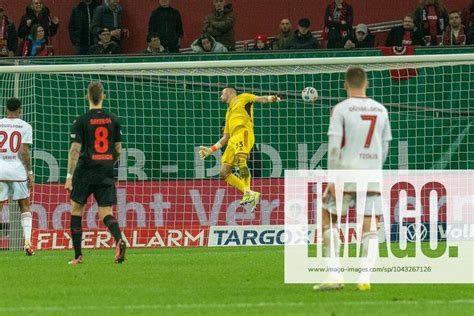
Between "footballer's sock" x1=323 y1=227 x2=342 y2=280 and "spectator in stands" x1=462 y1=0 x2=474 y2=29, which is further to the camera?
"spectator in stands" x1=462 y1=0 x2=474 y2=29

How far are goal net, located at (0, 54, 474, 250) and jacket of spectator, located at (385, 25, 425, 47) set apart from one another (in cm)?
154

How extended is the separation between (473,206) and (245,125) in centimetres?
406

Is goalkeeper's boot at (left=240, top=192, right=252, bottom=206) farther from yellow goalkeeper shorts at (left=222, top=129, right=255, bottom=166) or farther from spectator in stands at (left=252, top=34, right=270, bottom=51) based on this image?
spectator in stands at (left=252, top=34, right=270, bottom=51)

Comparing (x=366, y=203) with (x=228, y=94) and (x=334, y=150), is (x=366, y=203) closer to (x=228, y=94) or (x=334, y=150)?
(x=334, y=150)

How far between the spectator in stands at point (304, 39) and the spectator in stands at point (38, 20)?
16.3 feet

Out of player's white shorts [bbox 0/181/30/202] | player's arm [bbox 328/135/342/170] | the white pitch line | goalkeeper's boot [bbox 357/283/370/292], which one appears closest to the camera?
the white pitch line

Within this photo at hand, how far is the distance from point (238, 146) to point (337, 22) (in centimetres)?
415

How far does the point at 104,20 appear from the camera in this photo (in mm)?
25016

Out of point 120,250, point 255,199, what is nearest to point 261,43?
point 255,199

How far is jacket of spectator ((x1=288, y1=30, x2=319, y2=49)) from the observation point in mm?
23438

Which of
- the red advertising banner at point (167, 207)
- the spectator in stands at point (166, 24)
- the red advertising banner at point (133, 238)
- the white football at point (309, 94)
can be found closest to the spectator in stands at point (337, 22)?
the spectator in stands at point (166, 24)

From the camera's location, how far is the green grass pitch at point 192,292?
11.2m

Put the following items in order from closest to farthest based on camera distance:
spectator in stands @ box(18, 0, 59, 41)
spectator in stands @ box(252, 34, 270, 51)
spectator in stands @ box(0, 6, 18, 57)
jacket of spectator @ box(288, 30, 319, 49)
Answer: jacket of spectator @ box(288, 30, 319, 49) < spectator in stands @ box(252, 34, 270, 51) < spectator in stands @ box(18, 0, 59, 41) < spectator in stands @ box(0, 6, 18, 57)

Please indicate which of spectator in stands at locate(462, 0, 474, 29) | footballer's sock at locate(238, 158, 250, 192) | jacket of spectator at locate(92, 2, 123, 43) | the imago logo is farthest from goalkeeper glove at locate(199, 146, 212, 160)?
spectator in stands at locate(462, 0, 474, 29)
